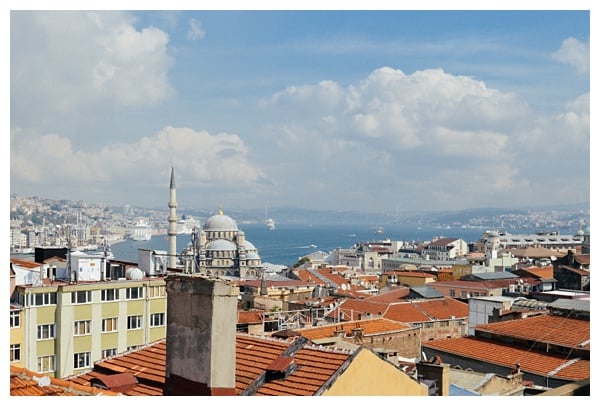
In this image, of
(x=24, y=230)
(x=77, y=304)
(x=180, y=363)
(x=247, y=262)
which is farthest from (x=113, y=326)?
(x=24, y=230)

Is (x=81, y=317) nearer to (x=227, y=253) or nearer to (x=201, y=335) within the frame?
(x=201, y=335)

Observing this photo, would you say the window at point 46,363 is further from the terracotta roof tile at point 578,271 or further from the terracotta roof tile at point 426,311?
the terracotta roof tile at point 578,271

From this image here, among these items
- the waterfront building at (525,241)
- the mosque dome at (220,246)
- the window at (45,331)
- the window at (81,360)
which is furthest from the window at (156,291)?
the waterfront building at (525,241)

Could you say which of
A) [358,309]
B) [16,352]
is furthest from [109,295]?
[358,309]

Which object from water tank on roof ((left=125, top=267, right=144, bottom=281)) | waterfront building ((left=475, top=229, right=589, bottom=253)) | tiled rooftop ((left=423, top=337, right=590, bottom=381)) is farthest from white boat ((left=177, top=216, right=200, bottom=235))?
tiled rooftop ((left=423, top=337, right=590, bottom=381))

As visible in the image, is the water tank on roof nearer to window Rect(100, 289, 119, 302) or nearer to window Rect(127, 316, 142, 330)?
window Rect(100, 289, 119, 302)
